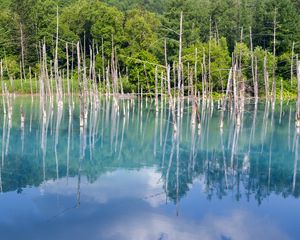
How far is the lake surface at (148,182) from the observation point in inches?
460

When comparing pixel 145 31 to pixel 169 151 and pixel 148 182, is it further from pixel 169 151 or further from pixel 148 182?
pixel 148 182

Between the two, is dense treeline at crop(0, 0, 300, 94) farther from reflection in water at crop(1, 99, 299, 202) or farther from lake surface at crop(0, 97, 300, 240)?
lake surface at crop(0, 97, 300, 240)

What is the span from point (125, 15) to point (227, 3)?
54.1 feet

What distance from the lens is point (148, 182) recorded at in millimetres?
16375

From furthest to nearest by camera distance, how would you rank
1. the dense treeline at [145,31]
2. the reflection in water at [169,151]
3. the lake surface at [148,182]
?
the dense treeline at [145,31], the reflection in water at [169,151], the lake surface at [148,182]

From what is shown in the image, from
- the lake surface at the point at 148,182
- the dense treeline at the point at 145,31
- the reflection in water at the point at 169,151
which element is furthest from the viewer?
the dense treeline at the point at 145,31

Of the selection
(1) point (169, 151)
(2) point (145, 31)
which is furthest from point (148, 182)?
(2) point (145, 31)

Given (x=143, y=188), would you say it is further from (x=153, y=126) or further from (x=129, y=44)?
(x=129, y=44)

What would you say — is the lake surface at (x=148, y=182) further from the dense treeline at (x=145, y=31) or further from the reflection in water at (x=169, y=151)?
the dense treeline at (x=145, y=31)

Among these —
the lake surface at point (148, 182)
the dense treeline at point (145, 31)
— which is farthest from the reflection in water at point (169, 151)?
the dense treeline at point (145, 31)

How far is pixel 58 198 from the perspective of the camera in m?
14.0

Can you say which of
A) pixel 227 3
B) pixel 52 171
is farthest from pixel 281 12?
pixel 52 171

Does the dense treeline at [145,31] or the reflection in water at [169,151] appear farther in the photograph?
the dense treeline at [145,31]

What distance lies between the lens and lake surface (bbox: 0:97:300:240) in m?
11.7
